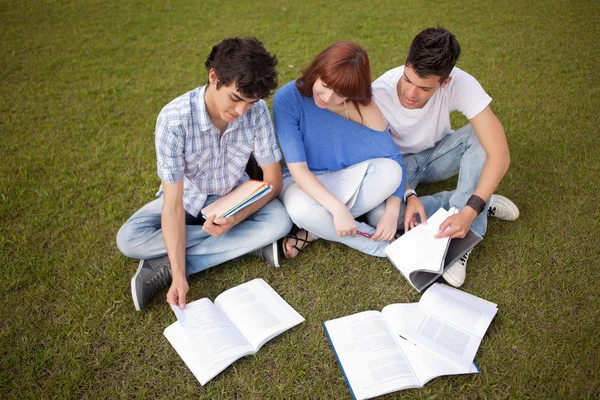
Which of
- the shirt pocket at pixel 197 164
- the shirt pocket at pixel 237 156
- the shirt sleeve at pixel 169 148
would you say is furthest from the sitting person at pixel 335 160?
the shirt sleeve at pixel 169 148

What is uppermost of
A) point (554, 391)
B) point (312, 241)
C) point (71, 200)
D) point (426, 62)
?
point (426, 62)

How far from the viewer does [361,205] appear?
2730 millimetres

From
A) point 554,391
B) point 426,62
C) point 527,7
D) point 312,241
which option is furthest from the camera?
point 527,7

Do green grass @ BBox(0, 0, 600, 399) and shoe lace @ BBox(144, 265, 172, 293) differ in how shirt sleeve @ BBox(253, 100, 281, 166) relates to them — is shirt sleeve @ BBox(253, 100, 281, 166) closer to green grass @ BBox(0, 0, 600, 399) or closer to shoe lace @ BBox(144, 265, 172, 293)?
green grass @ BBox(0, 0, 600, 399)

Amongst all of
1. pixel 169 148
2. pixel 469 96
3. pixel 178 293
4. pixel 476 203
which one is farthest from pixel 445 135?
pixel 178 293

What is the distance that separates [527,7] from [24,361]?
762 cm

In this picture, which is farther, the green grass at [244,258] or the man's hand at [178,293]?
the man's hand at [178,293]

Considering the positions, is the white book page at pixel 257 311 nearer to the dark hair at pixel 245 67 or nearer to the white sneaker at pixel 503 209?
the dark hair at pixel 245 67

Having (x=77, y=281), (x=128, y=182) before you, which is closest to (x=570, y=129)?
(x=128, y=182)

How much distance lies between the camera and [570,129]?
3.86 meters

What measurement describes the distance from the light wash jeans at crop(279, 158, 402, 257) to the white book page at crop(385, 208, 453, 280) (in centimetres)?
19

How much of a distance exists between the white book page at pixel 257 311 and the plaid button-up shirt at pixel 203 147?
0.62 meters

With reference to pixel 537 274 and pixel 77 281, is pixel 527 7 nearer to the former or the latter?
pixel 537 274

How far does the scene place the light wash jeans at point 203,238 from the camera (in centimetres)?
257
